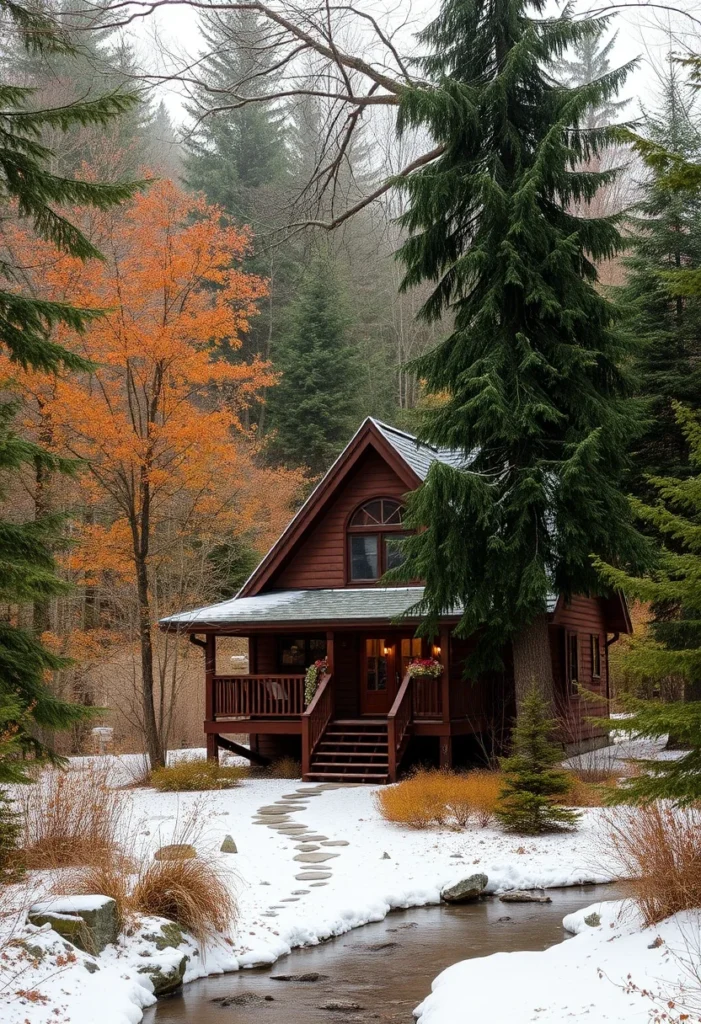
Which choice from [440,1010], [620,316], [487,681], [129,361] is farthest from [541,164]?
[440,1010]

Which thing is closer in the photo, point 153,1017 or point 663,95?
point 153,1017

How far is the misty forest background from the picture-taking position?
65.2ft

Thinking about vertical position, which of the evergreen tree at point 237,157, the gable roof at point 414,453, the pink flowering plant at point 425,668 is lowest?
the pink flowering plant at point 425,668

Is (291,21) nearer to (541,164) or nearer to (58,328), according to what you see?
(541,164)

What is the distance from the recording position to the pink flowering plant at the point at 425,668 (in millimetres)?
19578

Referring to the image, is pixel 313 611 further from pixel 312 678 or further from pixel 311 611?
pixel 312 678

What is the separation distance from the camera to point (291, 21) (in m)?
17.3

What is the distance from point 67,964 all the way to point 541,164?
44.6ft

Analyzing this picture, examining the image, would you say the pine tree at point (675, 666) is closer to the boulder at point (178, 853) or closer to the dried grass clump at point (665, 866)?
the dried grass clump at point (665, 866)

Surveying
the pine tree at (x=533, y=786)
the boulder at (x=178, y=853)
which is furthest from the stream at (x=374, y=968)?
the pine tree at (x=533, y=786)

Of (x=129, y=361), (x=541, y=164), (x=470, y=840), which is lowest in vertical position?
(x=470, y=840)

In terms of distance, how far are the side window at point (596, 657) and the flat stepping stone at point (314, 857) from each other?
13.2 metres

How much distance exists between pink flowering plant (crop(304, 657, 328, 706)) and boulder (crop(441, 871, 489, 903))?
28.3ft

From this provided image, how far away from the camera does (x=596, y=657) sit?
84.8 ft
